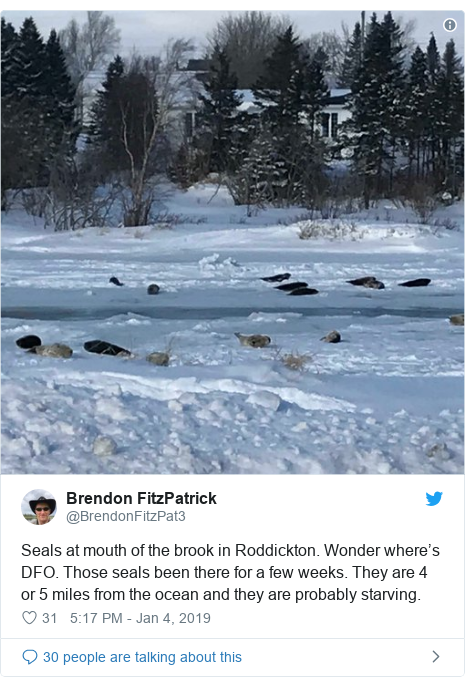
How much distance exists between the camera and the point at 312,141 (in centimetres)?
2173

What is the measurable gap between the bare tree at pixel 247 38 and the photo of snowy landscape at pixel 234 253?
0.07 meters

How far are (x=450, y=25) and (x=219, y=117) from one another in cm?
1548

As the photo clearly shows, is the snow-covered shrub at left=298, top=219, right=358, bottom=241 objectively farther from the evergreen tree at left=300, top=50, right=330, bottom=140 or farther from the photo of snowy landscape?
the evergreen tree at left=300, top=50, right=330, bottom=140

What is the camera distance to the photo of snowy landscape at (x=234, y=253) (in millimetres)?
5516

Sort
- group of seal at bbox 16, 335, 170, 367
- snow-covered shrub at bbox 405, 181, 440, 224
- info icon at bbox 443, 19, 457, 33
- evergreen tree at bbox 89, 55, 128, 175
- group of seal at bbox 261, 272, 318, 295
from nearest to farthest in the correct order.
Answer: info icon at bbox 443, 19, 457, 33
group of seal at bbox 16, 335, 170, 367
group of seal at bbox 261, 272, 318, 295
evergreen tree at bbox 89, 55, 128, 175
snow-covered shrub at bbox 405, 181, 440, 224

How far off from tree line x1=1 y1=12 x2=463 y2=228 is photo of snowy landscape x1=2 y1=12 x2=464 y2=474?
2.9 inches

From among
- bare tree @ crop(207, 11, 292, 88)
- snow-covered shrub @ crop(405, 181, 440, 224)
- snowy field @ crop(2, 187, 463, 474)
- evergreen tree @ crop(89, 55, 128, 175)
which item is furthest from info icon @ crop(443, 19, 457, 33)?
snow-covered shrub @ crop(405, 181, 440, 224)

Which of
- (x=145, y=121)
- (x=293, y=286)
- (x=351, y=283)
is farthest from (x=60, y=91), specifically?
(x=351, y=283)

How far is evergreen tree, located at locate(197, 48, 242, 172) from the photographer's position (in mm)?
16016

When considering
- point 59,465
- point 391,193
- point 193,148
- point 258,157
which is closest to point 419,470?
point 59,465
